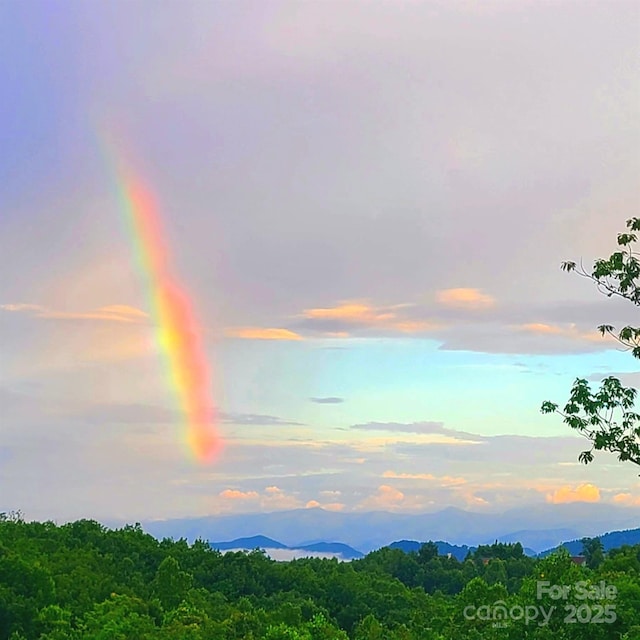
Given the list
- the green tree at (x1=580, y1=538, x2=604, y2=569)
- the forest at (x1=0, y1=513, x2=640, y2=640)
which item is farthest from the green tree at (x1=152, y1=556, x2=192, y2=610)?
the green tree at (x1=580, y1=538, x2=604, y2=569)

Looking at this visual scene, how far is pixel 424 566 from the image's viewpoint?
99.6 metres

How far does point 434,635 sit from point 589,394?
80.4 feet

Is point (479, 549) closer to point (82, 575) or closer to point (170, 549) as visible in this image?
point (170, 549)

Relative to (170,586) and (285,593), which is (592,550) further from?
(170,586)

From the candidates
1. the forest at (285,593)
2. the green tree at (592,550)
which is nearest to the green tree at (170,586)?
the forest at (285,593)

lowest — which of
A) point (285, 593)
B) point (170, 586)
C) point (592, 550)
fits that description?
point (285, 593)

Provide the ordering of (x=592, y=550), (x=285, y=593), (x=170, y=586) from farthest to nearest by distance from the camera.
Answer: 1. (x=592, y=550)
2. (x=285, y=593)
3. (x=170, y=586)

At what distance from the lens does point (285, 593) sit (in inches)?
2904

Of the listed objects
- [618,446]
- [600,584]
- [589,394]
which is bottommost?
[600,584]

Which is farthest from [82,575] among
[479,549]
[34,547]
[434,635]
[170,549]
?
[479,549]

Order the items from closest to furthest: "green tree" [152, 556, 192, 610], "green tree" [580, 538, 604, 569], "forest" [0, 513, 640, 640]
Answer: "forest" [0, 513, 640, 640]
"green tree" [152, 556, 192, 610]
"green tree" [580, 538, 604, 569]

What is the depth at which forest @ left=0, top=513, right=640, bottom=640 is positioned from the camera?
1903 cm

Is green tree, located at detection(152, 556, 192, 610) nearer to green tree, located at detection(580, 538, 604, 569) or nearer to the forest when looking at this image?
the forest

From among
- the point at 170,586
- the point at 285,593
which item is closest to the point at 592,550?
the point at 285,593
